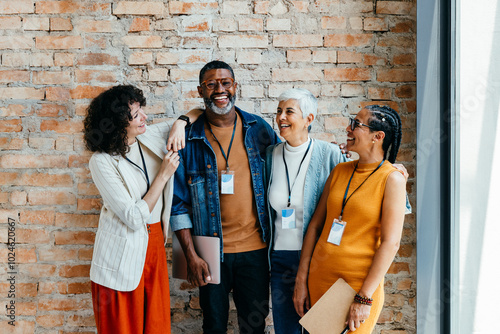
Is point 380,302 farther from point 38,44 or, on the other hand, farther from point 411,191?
point 38,44

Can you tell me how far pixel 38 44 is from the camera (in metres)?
2.18

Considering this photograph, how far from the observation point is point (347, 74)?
2.22 meters

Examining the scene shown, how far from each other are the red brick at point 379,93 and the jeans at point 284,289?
1084mm

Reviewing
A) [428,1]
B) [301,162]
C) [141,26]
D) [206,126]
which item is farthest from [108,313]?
[428,1]

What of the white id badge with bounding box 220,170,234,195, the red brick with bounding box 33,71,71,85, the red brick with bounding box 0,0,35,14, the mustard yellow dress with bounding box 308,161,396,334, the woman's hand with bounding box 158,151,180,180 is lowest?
the mustard yellow dress with bounding box 308,161,396,334

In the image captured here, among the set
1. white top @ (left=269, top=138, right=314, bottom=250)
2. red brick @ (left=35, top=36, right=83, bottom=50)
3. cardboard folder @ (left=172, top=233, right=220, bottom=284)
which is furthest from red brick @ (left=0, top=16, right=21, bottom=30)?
white top @ (left=269, top=138, right=314, bottom=250)

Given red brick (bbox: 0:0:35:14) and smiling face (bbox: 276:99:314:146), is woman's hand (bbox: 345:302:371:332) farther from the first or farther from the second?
red brick (bbox: 0:0:35:14)

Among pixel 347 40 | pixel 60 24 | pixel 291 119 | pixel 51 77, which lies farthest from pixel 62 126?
pixel 347 40

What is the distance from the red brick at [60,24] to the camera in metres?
2.17

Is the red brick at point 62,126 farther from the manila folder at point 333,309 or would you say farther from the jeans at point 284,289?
the manila folder at point 333,309

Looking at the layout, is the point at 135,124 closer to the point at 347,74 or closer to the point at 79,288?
the point at 79,288

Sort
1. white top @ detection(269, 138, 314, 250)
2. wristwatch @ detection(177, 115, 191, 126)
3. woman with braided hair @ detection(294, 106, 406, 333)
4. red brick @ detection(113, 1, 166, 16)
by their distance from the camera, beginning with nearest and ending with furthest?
woman with braided hair @ detection(294, 106, 406, 333) → white top @ detection(269, 138, 314, 250) → wristwatch @ detection(177, 115, 191, 126) → red brick @ detection(113, 1, 166, 16)

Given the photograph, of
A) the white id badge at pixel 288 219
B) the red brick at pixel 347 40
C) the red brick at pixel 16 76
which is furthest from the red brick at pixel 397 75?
the red brick at pixel 16 76

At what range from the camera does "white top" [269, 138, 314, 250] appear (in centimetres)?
176
